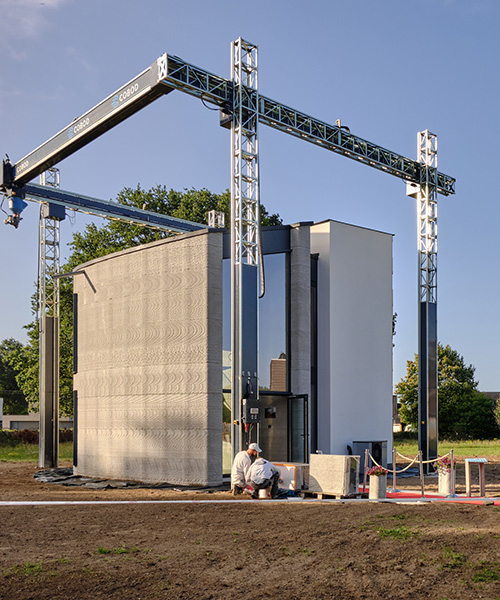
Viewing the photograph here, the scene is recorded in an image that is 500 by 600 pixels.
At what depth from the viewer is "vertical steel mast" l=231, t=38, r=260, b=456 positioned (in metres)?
17.6

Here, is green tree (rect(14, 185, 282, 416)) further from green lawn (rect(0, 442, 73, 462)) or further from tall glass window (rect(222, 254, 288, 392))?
tall glass window (rect(222, 254, 288, 392))

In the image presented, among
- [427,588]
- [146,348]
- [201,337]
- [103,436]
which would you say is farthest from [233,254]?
[427,588]

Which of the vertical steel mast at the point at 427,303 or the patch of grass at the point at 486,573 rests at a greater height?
the vertical steel mast at the point at 427,303

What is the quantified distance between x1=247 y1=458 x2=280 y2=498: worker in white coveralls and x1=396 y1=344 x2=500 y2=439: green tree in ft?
167

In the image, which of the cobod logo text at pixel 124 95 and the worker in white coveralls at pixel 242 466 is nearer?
the worker in white coveralls at pixel 242 466

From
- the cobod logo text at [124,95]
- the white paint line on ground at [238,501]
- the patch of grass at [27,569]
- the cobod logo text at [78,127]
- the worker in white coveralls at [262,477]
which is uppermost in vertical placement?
the cobod logo text at [124,95]

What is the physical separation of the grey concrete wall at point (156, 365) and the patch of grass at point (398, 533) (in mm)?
8698

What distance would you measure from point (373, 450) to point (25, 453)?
76.3ft

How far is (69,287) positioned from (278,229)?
23405mm

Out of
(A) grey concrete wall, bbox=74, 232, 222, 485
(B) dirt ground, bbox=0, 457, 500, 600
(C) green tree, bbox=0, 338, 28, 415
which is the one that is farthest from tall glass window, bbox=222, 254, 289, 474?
(C) green tree, bbox=0, 338, 28, 415

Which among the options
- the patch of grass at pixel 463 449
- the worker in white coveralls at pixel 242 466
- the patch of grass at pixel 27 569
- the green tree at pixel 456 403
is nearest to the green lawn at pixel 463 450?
the patch of grass at pixel 463 449

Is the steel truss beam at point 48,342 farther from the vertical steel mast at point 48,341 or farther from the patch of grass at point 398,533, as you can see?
the patch of grass at point 398,533

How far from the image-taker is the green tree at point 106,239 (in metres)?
41.7

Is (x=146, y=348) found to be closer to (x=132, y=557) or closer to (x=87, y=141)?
(x=87, y=141)
